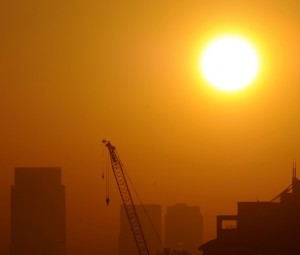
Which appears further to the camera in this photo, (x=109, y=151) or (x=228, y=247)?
(x=109, y=151)

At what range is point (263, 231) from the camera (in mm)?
135000

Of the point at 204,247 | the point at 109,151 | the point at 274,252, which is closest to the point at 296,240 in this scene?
the point at 274,252

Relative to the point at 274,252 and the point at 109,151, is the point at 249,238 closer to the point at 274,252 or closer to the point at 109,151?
the point at 274,252

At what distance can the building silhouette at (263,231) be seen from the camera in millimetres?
130500

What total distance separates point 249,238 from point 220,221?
313 inches

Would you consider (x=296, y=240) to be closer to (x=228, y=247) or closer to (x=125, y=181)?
(x=228, y=247)

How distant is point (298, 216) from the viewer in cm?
13350

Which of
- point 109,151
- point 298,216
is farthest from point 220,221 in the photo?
point 109,151

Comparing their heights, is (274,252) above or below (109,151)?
below

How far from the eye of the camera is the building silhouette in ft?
428

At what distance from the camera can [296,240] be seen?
130750mm

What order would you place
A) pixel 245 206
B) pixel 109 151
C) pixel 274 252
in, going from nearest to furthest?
pixel 274 252
pixel 245 206
pixel 109 151

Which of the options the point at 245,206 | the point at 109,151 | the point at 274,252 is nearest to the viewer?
the point at 274,252

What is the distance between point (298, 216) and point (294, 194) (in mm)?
4503
